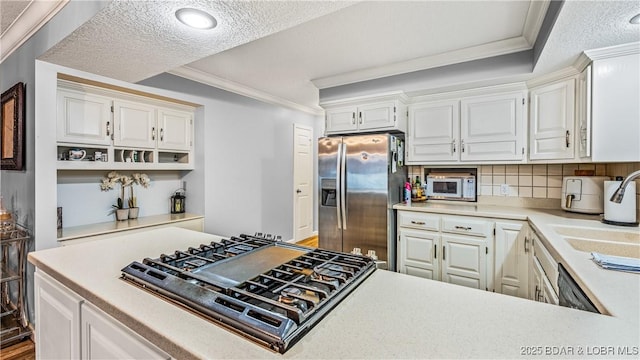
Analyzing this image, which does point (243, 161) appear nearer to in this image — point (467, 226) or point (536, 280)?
point (467, 226)

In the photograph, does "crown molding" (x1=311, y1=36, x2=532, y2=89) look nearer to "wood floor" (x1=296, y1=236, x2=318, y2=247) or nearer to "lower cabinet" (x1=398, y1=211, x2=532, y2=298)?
"lower cabinet" (x1=398, y1=211, x2=532, y2=298)

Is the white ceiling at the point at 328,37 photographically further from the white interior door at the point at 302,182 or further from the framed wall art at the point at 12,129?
the white interior door at the point at 302,182

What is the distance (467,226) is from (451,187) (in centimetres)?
73

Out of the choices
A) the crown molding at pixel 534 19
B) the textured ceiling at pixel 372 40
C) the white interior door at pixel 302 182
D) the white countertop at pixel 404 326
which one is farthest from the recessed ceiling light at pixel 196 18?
the white interior door at pixel 302 182

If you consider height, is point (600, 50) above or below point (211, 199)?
above

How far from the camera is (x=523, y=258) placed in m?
2.31

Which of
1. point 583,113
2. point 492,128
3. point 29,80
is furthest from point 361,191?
point 29,80

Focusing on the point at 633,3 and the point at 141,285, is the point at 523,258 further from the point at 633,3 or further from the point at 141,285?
the point at 141,285

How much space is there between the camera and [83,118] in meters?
2.41

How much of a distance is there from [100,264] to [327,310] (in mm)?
1021

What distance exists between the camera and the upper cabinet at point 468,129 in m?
2.63

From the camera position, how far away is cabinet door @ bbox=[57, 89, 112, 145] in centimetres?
230

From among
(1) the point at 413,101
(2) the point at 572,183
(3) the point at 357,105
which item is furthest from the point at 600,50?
(3) the point at 357,105

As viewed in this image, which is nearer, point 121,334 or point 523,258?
point 121,334
